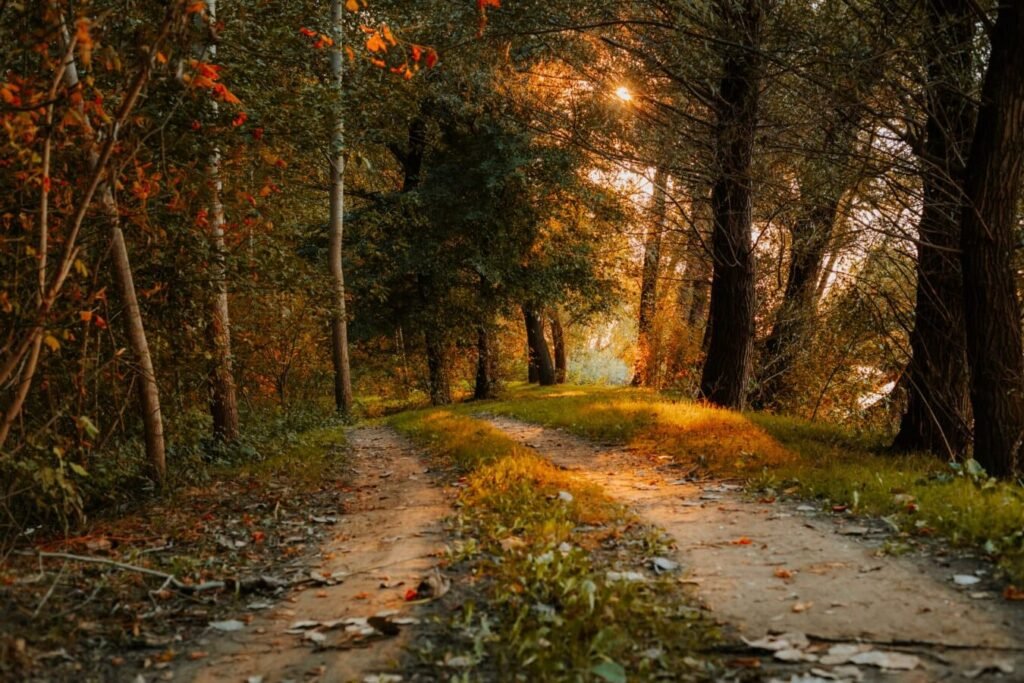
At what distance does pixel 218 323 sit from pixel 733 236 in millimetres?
8682

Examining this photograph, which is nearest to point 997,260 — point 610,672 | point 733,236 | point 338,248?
point 733,236

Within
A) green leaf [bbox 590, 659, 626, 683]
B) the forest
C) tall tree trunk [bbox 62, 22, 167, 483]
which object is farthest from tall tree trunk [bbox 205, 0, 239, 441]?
green leaf [bbox 590, 659, 626, 683]

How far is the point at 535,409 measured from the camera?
17.6m

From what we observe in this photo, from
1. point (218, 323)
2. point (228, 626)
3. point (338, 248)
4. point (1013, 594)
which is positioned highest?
point (338, 248)

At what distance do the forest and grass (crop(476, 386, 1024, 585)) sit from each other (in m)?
0.06

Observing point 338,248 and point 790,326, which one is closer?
point 790,326

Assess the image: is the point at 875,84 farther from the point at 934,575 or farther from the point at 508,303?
the point at 508,303

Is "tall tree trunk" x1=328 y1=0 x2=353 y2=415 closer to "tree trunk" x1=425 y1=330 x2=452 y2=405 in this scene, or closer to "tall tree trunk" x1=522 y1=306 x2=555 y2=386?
"tree trunk" x1=425 y1=330 x2=452 y2=405

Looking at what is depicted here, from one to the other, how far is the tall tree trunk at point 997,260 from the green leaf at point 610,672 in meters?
5.80

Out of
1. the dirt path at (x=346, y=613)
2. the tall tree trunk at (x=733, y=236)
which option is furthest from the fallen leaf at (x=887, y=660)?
the tall tree trunk at (x=733, y=236)

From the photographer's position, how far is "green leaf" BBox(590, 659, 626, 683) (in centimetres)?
363

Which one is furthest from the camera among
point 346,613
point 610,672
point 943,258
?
point 943,258

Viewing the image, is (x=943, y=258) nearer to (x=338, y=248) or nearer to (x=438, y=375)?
(x=338, y=248)

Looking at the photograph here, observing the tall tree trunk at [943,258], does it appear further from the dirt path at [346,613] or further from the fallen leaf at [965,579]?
the dirt path at [346,613]
